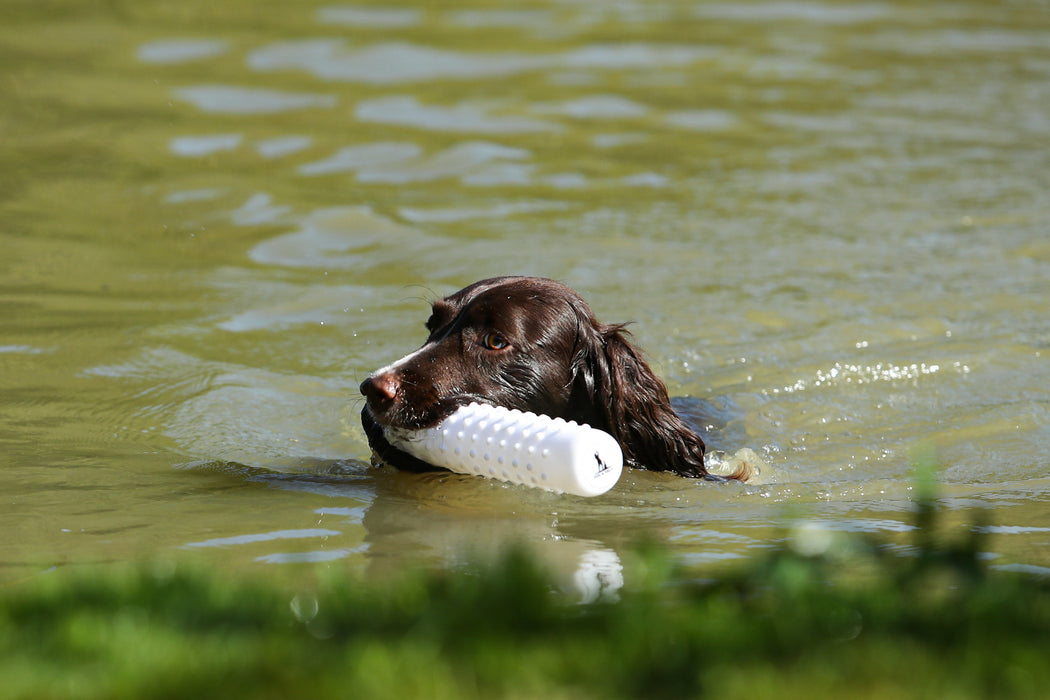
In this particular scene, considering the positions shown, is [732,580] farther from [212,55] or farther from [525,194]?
[212,55]

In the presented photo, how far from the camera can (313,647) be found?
258 centimetres

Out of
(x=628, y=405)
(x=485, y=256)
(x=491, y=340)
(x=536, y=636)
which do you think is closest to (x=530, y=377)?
(x=491, y=340)

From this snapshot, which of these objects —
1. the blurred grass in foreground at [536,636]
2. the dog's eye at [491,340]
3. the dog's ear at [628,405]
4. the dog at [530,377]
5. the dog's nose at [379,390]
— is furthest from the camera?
the dog's ear at [628,405]

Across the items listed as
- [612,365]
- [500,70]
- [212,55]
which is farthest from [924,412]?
[212,55]

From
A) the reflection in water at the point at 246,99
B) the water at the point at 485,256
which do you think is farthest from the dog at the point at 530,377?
the reflection in water at the point at 246,99

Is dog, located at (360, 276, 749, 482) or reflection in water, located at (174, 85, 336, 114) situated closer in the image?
dog, located at (360, 276, 749, 482)

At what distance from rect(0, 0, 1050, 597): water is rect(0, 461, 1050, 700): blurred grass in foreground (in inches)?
32.4

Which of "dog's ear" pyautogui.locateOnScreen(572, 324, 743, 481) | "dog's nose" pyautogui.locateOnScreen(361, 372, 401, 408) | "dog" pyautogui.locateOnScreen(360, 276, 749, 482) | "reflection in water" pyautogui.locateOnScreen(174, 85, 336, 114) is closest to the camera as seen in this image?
"dog's nose" pyautogui.locateOnScreen(361, 372, 401, 408)

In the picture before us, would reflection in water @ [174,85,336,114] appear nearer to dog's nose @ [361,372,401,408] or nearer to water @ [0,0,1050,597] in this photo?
water @ [0,0,1050,597]

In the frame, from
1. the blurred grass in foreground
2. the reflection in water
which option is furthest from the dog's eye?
the reflection in water

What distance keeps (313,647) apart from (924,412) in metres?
5.27

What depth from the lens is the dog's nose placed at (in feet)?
15.9

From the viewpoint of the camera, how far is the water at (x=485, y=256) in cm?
493

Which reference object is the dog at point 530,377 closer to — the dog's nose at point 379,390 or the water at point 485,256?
the dog's nose at point 379,390
